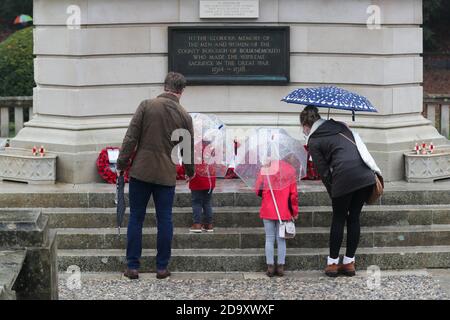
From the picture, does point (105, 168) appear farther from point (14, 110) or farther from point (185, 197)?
point (14, 110)

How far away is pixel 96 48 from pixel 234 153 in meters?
2.22

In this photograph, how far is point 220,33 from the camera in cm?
1230

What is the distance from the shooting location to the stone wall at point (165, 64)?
12203 millimetres

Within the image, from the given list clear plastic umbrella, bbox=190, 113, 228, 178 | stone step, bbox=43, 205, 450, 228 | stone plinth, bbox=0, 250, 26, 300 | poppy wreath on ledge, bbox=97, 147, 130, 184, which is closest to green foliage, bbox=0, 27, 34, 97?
poppy wreath on ledge, bbox=97, 147, 130, 184

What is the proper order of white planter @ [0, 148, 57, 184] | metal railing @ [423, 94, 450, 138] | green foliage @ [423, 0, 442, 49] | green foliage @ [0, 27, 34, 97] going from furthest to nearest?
1. green foliage @ [423, 0, 442, 49]
2. green foliage @ [0, 27, 34, 97]
3. metal railing @ [423, 94, 450, 138]
4. white planter @ [0, 148, 57, 184]

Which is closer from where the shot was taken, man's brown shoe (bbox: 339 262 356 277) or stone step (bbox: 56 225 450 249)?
man's brown shoe (bbox: 339 262 356 277)

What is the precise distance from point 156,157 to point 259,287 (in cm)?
163

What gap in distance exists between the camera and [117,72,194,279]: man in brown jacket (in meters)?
9.81

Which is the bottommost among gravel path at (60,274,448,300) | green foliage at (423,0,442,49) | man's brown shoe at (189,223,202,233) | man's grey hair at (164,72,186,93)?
gravel path at (60,274,448,300)

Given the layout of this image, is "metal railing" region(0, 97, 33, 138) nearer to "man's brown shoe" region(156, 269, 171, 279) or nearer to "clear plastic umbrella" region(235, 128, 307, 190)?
"man's brown shoe" region(156, 269, 171, 279)

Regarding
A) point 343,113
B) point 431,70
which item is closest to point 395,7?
point 343,113

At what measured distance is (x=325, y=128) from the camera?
1008cm

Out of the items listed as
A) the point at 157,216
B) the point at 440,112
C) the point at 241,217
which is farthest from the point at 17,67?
the point at 157,216

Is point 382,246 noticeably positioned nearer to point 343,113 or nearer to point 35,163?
point 343,113
